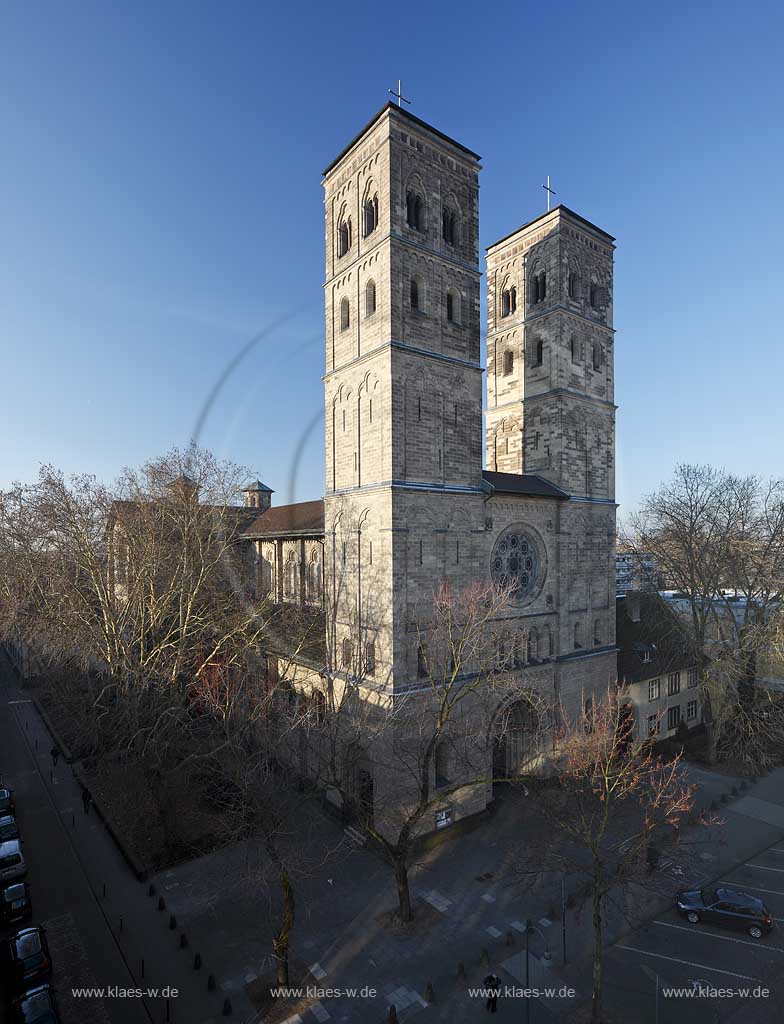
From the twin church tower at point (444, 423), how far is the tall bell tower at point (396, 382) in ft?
0.27

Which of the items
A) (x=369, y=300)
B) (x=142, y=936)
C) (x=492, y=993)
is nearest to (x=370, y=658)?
(x=492, y=993)

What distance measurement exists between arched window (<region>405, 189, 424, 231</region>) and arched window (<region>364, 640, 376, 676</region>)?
18777mm

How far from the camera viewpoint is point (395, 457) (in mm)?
21844

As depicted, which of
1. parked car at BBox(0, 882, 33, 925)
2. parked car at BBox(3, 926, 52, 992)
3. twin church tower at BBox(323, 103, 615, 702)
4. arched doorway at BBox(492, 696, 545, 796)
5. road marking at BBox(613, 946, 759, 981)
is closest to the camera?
parked car at BBox(3, 926, 52, 992)

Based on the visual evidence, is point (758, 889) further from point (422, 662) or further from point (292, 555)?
point (292, 555)

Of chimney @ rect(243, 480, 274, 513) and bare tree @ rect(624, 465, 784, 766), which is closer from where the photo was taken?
bare tree @ rect(624, 465, 784, 766)

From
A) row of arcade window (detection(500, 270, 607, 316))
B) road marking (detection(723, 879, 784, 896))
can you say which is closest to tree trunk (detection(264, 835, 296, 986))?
road marking (detection(723, 879, 784, 896))

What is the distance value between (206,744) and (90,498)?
12972 mm

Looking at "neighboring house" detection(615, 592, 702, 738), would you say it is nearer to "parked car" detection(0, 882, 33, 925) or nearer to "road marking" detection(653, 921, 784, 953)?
"road marking" detection(653, 921, 784, 953)

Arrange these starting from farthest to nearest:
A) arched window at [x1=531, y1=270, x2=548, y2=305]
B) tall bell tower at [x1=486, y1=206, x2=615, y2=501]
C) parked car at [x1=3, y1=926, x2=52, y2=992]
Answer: arched window at [x1=531, y1=270, x2=548, y2=305] → tall bell tower at [x1=486, y1=206, x2=615, y2=501] → parked car at [x1=3, y1=926, x2=52, y2=992]

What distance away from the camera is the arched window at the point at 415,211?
2369 cm

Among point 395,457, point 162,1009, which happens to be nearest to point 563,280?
point 395,457

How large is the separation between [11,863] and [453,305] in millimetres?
29999

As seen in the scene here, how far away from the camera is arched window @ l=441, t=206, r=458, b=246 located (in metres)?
24.9
